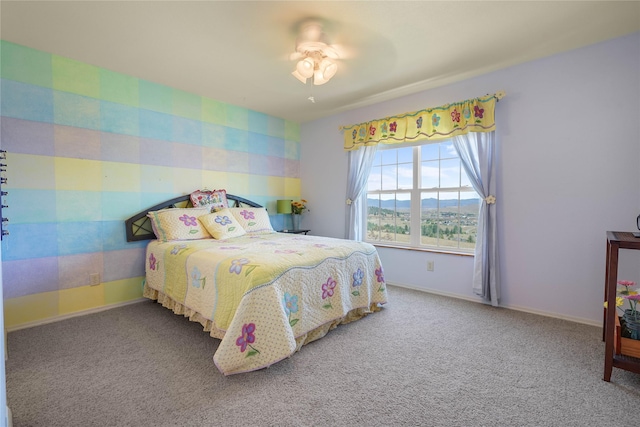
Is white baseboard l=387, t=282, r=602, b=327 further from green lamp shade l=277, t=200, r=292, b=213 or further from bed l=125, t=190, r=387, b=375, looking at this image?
green lamp shade l=277, t=200, r=292, b=213

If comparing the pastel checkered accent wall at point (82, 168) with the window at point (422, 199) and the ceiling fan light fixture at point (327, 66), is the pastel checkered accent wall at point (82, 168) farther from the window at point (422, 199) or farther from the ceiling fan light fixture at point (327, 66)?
the window at point (422, 199)

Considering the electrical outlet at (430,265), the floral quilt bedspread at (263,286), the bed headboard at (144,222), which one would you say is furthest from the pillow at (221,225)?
the electrical outlet at (430,265)

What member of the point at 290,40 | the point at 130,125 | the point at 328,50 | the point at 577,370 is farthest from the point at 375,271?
the point at 130,125

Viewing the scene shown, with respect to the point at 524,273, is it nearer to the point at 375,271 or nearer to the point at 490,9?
the point at 375,271

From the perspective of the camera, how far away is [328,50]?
7.79ft

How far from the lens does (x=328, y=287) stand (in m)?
2.40

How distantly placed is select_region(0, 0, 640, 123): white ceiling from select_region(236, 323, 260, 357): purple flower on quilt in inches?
82.5

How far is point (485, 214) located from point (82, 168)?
3935 mm

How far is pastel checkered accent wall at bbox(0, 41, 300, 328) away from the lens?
249 centimetres

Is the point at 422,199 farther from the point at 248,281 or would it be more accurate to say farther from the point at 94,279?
the point at 94,279

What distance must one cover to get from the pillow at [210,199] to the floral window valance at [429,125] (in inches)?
70.2

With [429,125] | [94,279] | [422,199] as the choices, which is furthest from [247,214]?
[429,125]

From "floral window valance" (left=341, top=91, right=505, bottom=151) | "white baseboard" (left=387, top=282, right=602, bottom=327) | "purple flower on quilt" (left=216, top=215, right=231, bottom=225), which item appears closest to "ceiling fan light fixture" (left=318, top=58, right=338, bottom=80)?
"floral window valance" (left=341, top=91, right=505, bottom=151)

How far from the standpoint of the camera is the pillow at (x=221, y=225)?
3.16 metres
